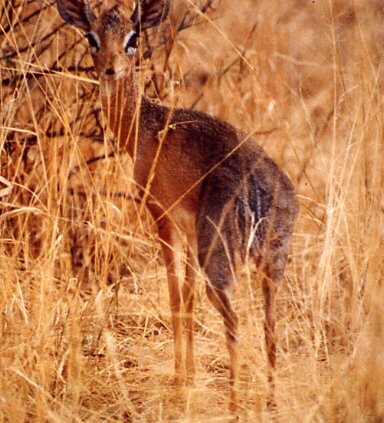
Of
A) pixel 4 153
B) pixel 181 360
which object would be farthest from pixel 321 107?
pixel 181 360

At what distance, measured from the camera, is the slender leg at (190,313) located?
13.2 ft

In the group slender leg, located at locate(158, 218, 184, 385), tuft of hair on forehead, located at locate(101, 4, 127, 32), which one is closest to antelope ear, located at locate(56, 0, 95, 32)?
tuft of hair on forehead, located at locate(101, 4, 127, 32)

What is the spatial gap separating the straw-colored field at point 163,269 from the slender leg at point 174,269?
10 cm

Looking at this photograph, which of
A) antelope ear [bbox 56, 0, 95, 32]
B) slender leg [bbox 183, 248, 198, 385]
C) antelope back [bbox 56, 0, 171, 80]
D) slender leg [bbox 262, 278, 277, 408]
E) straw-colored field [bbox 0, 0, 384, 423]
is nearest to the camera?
straw-colored field [bbox 0, 0, 384, 423]

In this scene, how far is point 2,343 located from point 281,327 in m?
1.32

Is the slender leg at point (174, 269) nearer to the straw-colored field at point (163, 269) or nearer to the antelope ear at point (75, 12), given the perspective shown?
the straw-colored field at point (163, 269)

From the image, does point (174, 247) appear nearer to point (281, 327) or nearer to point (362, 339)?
point (281, 327)

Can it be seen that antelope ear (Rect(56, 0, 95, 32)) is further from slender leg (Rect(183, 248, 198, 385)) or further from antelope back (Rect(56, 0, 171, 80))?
slender leg (Rect(183, 248, 198, 385))

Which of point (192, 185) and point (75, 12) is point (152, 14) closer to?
point (75, 12)

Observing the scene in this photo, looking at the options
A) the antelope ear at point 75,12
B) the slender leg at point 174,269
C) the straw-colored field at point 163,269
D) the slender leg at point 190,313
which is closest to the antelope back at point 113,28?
the antelope ear at point 75,12

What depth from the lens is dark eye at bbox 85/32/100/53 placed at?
3.94 m

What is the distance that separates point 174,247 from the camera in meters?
4.11

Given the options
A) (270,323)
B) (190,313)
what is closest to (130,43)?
(190,313)

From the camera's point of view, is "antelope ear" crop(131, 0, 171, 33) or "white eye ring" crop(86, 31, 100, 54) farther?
"antelope ear" crop(131, 0, 171, 33)
